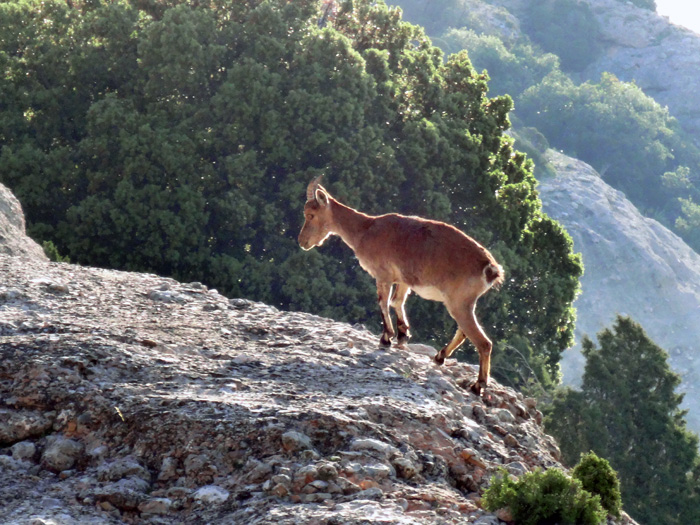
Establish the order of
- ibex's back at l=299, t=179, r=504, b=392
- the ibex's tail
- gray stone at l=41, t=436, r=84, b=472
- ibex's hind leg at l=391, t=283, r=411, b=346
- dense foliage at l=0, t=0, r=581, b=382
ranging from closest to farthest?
gray stone at l=41, t=436, r=84, b=472 < the ibex's tail < ibex's back at l=299, t=179, r=504, b=392 < ibex's hind leg at l=391, t=283, r=411, b=346 < dense foliage at l=0, t=0, r=581, b=382

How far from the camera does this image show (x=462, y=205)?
24.2 metres

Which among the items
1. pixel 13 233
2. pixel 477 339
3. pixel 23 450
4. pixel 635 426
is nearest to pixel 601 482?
pixel 477 339

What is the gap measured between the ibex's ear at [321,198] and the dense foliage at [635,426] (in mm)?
11913

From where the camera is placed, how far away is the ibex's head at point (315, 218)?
10766 mm

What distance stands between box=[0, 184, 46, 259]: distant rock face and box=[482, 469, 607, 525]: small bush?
959 cm

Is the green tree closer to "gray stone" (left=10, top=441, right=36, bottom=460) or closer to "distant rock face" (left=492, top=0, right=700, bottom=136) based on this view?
"distant rock face" (left=492, top=0, right=700, bottom=136)

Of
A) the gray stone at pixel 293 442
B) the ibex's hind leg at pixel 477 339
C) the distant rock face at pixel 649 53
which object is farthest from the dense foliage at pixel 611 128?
the gray stone at pixel 293 442

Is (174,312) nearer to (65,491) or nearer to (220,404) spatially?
(220,404)

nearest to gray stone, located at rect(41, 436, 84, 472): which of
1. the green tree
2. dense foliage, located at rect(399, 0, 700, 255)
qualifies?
dense foliage, located at rect(399, 0, 700, 255)

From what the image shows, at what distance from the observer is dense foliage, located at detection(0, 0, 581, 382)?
21.0 m

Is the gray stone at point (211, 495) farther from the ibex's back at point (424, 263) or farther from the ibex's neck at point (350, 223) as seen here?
the ibex's neck at point (350, 223)

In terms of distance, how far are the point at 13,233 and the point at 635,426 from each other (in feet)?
52.2

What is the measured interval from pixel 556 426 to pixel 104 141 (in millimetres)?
13207

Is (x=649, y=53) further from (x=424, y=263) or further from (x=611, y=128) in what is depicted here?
(x=424, y=263)
